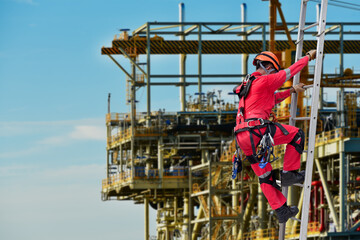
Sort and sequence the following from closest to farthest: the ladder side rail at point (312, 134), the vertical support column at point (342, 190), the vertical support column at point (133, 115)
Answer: the ladder side rail at point (312, 134)
the vertical support column at point (342, 190)
the vertical support column at point (133, 115)

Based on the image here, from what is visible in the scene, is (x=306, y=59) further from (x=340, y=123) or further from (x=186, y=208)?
(x=186, y=208)

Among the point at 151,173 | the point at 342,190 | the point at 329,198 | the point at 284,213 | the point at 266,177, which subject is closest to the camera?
the point at 284,213

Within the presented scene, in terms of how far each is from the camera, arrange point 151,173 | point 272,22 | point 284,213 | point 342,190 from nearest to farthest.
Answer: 1. point 284,213
2. point 342,190
3. point 272,22
4. point 151,173

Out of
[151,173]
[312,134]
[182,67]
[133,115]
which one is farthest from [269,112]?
[182,67]

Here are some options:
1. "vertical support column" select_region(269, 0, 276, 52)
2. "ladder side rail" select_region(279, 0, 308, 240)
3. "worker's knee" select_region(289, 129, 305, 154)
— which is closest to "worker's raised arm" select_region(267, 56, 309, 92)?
"ladder side rail" select_region(279, 0, 308, 240)

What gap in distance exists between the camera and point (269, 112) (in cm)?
1006

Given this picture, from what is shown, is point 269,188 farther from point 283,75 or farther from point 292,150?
point 283,75

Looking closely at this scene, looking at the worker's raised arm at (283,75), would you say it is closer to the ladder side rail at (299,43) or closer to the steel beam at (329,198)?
the ladder side rail at (299,43)

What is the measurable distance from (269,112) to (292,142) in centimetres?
46

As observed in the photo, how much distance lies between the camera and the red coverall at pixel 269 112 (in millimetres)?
9859

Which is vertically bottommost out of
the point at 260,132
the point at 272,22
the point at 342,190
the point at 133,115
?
the point at 342,190

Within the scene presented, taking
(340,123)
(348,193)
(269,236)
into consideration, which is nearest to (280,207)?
(348,193)

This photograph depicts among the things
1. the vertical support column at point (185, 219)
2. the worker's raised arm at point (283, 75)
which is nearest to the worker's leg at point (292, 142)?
the worker's raised arm at point (283, 75)

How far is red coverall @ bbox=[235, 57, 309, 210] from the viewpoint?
388 inches
